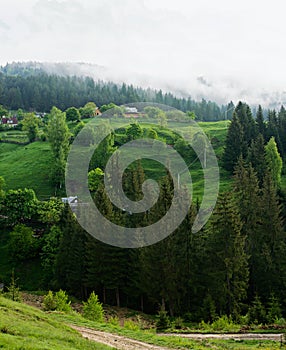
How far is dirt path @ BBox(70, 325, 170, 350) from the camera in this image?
21.8m

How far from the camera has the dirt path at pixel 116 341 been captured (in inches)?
858

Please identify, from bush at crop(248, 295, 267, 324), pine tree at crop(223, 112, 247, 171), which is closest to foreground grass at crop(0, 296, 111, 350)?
bush at crop(248, 295, 267, 324)

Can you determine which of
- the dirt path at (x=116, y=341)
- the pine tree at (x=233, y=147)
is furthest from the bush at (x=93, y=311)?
the pine tree at (x=233, y=147)

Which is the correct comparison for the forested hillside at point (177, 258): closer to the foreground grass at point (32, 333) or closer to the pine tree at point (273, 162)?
the pine tree at point (273, 162)

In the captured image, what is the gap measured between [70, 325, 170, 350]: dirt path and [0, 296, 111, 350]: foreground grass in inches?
62.6

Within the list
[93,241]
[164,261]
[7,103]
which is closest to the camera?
[164,261]

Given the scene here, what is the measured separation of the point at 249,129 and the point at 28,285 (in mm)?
57169

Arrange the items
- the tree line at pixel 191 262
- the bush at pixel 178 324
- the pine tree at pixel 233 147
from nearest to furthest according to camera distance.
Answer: the bush at pixel 178 324
the tree line at pixel 191 262
the pine tree at pixel 233 147

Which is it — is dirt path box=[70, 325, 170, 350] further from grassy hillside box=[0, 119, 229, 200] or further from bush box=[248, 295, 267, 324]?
grassy hillside box=[0, 119, 229, 200]

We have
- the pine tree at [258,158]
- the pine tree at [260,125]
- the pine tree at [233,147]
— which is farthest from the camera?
the pine tree at [260,125]

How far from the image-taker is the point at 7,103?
195 m

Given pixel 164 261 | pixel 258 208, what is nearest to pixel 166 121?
pixel 258 208

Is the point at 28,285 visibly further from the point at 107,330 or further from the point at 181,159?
the point at 181,159

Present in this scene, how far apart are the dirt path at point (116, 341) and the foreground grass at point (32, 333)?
5.21ft
